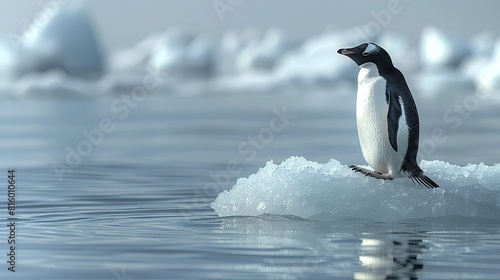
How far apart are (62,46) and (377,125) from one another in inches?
1375

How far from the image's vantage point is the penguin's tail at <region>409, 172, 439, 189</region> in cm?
759

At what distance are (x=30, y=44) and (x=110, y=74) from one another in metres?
4.45

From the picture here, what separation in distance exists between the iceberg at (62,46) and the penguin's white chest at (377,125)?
1362 inches

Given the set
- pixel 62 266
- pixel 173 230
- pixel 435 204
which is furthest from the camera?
pixel 435 204

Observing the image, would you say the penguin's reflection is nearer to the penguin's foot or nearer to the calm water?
the calm water

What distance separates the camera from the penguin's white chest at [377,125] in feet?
25.3

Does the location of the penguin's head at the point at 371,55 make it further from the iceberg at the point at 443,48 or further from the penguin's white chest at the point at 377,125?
the iceberg at the point at 443,48

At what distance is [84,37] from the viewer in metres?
42.6

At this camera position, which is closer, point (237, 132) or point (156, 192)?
point (156, 192)

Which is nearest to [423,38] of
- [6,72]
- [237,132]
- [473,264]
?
[6,72]

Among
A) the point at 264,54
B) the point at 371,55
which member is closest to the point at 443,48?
the point at 264,54

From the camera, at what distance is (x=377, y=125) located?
7773 mm

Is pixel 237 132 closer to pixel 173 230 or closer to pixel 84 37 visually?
pixel 173 230

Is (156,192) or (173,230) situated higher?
(156,192)
